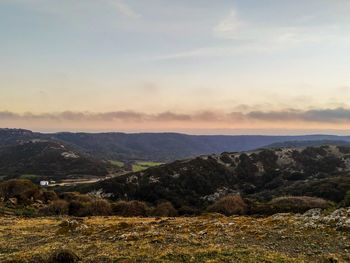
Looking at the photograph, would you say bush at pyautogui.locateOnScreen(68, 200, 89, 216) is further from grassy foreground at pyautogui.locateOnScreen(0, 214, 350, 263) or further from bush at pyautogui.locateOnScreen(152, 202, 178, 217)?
grassy foreground at pyautogui.locateOnScreen(0, 214, 350, 263)

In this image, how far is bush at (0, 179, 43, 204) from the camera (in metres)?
47.6

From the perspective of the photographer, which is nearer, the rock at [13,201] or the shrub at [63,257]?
the shrub at [63,257]

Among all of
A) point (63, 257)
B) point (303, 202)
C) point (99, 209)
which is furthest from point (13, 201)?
point (303, 202)

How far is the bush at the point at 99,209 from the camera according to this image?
133 ft

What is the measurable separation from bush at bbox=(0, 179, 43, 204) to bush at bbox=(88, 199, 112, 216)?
1488cm

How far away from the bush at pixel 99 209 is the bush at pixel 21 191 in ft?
48.8

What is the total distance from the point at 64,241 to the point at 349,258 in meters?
20.4

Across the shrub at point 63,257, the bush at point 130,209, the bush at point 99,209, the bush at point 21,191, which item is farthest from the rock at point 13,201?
the shrub at point 63,257

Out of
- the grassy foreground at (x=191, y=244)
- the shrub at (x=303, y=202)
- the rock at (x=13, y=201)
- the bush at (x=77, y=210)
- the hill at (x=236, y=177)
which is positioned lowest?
the hill at (x=236, y=177)

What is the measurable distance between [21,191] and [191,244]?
51559mm

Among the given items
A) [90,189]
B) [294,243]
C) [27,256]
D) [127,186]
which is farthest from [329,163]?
[27,256]

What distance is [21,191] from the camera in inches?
2101

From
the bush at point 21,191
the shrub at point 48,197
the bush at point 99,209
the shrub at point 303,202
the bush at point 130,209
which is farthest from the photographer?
the shrub at point 48,197

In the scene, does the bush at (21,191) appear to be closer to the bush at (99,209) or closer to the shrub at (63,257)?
the bush at (99,209)
